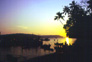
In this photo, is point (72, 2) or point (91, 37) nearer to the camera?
point (91, 37)

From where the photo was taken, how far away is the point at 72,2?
30.8 metres

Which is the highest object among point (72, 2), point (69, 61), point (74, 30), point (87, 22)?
point (72, 2)

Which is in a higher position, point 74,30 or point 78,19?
point 78,19

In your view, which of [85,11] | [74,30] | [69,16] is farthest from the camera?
[69,16]

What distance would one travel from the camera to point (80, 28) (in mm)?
24672

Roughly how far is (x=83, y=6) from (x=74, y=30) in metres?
10.2

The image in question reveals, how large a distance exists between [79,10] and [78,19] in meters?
5.02

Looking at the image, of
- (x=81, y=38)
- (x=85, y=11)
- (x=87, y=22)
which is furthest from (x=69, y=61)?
(x=85, y=11)

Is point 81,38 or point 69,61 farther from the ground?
point 81,38

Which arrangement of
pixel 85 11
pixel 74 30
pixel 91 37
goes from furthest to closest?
pixel 85 11 < pixel 74 30 < pixel 91 37


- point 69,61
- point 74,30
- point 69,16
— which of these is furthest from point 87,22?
point 69,61

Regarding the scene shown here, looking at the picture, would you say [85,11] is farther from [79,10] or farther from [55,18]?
[55,18]

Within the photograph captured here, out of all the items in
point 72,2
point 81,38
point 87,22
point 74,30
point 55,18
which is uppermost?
point 72,2

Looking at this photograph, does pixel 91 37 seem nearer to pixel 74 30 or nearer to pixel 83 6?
pixel 74 30
